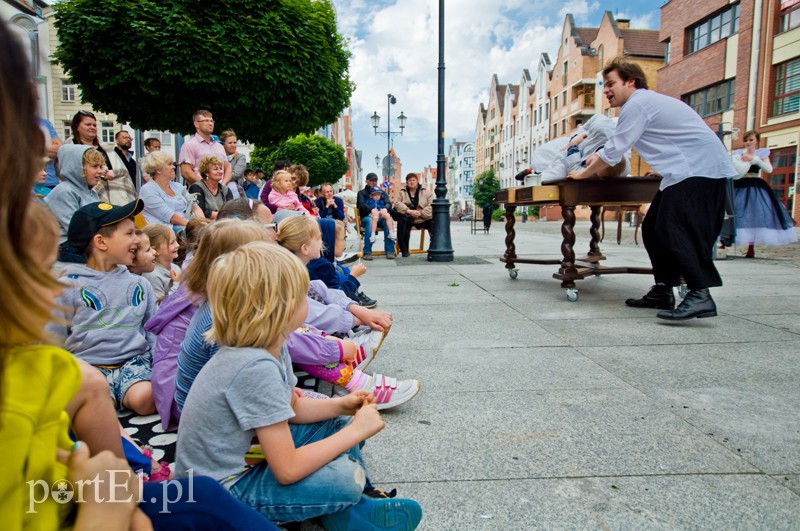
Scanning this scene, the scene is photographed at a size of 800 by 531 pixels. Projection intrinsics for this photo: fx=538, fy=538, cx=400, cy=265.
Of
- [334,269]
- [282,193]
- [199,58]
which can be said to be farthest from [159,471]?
[199,58]

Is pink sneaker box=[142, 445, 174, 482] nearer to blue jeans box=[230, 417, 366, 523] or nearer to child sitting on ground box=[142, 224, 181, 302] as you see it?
blue jeans box=[230, 417, 366, 523]

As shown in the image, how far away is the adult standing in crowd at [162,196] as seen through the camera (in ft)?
17.1

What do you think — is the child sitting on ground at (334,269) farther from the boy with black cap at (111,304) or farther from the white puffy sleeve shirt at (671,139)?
the white puffy sleeve shirt at (671,139)

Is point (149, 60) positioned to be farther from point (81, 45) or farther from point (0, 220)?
point (0, 220)

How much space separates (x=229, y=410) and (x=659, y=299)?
429 centimetres

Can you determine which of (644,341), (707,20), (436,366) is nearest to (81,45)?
(436,366)

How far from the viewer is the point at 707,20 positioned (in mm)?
28781

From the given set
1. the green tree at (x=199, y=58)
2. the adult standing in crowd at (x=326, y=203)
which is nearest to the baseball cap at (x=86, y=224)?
the green tree at (x=199, y=58)

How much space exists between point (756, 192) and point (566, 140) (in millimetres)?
4637

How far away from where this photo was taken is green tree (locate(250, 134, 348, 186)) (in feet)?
108

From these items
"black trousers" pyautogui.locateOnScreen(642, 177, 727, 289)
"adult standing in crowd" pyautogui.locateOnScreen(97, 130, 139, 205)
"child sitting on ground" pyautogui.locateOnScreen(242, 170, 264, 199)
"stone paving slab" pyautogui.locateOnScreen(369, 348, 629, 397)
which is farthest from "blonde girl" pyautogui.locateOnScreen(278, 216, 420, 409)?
"child sitting on ground" pyautogui.locateOnScreen(242, 170, 264, 199)

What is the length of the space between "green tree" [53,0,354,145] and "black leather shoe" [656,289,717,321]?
7.19 m

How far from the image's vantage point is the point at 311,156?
33375 millimetres

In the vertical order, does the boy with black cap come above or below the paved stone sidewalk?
above
